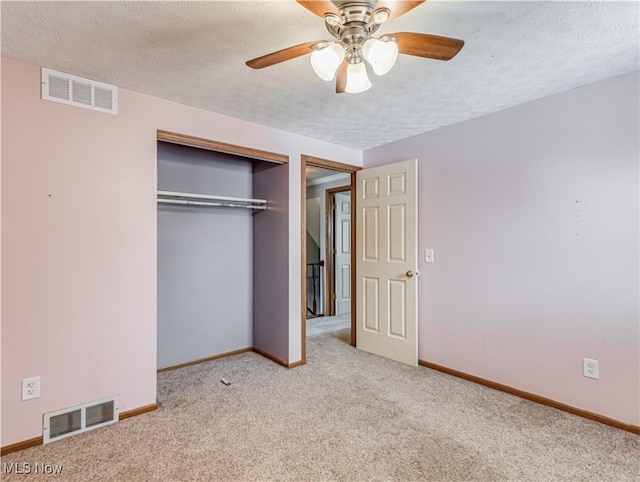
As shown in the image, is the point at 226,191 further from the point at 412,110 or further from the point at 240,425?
the point at 240,425

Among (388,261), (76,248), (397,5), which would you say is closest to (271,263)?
(388,261)

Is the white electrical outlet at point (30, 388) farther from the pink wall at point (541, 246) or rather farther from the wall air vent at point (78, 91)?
the pink wall at point (541, 246)

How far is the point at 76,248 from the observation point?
2133 millimetres

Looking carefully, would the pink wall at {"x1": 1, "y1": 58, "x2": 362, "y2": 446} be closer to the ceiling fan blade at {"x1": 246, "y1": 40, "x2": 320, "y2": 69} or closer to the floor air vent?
the floor air vent

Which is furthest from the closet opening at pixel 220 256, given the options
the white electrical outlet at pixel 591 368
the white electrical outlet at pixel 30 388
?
the white electrical outlet at pixel 591 368

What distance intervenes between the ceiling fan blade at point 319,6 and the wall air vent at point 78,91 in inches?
66.6

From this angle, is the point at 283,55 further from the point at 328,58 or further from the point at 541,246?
the point at 541,246

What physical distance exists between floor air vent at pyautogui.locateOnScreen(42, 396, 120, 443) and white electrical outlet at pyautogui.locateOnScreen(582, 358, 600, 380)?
315 centimetres

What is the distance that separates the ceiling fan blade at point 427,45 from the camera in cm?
131

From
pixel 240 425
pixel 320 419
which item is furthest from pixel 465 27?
pixel 240 425

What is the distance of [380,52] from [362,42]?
0.13m

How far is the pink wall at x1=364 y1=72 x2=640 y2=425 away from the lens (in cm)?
217

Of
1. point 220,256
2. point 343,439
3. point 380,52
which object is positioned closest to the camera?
point 380,52

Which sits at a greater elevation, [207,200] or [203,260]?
[207,200]
